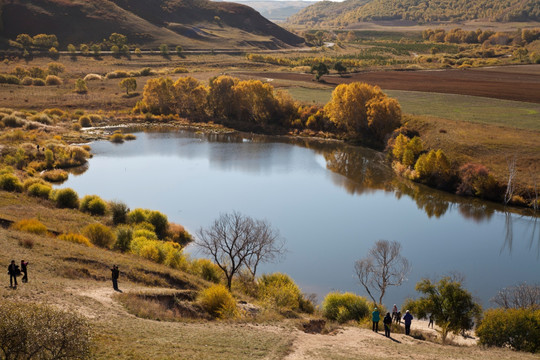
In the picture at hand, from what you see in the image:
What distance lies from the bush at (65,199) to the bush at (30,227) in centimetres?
1076

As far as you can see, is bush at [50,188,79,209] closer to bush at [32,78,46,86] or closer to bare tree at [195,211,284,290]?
bare tree at [195,211,284,290]

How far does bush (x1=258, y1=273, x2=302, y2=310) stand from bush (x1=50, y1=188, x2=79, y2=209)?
21.5 m

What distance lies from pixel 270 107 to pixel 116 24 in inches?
4005

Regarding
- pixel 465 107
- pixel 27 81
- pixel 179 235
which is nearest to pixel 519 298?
pixel 179 235

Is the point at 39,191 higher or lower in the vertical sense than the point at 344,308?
lower

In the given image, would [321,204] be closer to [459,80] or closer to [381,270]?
[381,270]

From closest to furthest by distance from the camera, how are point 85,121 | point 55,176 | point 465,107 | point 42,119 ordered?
point 55,176 < point 465,107 < point 42,119 < point 85,121

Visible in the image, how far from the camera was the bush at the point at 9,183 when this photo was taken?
151 feet

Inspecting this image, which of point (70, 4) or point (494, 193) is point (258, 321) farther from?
point (70, 4)

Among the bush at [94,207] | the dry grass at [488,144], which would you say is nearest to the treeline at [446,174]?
the dry grass at [488,144]

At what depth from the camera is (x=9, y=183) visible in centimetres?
4634

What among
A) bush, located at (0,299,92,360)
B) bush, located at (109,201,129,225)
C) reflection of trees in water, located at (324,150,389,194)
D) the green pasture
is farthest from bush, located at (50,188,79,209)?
the green pasture

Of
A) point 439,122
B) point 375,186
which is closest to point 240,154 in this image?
point 375,186

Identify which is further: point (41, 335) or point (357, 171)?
point (357, 171)
